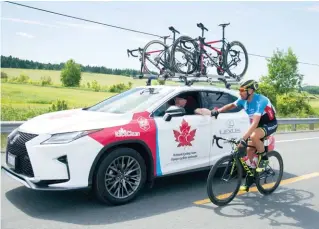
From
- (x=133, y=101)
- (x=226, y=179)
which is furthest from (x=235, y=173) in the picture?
(x=133, y=101)

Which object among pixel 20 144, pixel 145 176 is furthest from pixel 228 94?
pixel 20 144

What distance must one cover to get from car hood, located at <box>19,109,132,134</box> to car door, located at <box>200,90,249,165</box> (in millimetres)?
1732

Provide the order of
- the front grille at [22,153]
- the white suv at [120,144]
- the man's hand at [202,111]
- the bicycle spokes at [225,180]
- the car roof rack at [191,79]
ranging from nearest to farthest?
the white suv at [120,144], the front grille at [22,153], the bicycle spokes at [225,180], the man's hand at [202,111], the car roof rack at [191,79]

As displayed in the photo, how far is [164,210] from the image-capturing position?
16.4 ft

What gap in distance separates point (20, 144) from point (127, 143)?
145cm

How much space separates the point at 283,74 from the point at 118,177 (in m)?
71.1

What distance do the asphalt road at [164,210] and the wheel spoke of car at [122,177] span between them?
0.22 meters

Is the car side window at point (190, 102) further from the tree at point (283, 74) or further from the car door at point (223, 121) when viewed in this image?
the tree at point (283, 74)

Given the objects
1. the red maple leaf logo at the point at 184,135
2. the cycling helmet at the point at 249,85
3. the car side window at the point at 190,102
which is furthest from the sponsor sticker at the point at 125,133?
the cycling helmet at the point at 249,85

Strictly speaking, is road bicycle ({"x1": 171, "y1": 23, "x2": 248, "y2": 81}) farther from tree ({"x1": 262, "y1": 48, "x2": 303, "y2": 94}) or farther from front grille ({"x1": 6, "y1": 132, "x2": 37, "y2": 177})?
tree ({"x1": 262, "y1": 48, "x2": 303, "y2": 94})

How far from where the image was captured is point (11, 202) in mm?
4988

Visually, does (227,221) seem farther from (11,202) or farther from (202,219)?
(11,202)

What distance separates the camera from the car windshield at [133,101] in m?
5.71

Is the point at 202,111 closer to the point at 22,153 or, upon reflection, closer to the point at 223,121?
the point at 223,121
